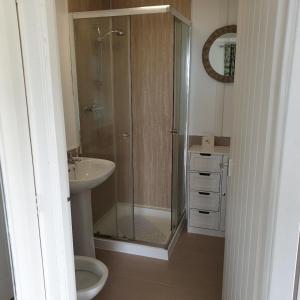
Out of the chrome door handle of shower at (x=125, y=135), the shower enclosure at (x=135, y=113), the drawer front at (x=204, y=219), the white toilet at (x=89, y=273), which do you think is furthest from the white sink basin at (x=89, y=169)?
the drawer front at (x=204, y=219)

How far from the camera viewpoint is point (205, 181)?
2.97m

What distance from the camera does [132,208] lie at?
3250 mm

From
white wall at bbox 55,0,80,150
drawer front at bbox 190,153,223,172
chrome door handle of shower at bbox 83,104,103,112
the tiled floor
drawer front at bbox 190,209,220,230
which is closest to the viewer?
the tiled floor

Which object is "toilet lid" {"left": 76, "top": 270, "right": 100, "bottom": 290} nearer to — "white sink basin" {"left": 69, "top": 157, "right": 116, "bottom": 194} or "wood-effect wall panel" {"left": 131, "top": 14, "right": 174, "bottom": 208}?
"white sink basin" {"left": 69, "top": 157, "right": 116, "bottom": 194}

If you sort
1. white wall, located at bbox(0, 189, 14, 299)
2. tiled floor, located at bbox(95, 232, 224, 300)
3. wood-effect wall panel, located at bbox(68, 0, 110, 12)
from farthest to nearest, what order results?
wood-effect wall panel, located at bbox(68, 0, 110, 12) → tiled floor, located at bbox(95, 232, 224, 300) → white wall, located at bbox(0, 189, 14, 299)

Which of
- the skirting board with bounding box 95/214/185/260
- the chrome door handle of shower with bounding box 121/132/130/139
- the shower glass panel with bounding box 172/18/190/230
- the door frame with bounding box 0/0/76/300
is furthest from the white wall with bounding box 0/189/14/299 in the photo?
→ the chrome door handle of shower with bounding box 121/132/130/139

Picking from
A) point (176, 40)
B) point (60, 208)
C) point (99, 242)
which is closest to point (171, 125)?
point (176, 40)

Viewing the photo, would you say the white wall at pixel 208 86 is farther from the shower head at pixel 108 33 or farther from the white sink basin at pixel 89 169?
the white sink basin at pixel 89 169

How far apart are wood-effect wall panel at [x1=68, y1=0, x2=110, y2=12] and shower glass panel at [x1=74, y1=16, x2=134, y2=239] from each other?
4.8 inches

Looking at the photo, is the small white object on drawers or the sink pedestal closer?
the sink pedestal

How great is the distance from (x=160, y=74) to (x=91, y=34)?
2.73 ft

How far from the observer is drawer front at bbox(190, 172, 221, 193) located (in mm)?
2941

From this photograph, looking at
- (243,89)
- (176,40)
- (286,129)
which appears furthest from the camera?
(176,40)

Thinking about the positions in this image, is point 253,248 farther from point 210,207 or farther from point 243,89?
point 210,207
